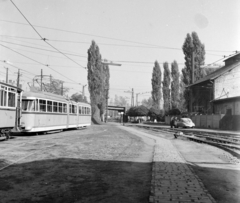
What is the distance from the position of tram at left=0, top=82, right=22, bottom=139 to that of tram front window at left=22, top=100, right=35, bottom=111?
1.44 m

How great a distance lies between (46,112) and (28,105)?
1949 mm

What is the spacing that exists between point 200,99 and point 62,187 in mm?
42929

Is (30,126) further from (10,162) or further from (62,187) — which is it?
(62,187)

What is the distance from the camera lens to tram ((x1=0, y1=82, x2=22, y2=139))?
13102mm

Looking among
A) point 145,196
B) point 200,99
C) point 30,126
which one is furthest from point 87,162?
point 200,99

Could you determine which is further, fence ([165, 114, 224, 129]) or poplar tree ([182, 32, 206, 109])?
poplar tree ([182, 32, 206, 109])

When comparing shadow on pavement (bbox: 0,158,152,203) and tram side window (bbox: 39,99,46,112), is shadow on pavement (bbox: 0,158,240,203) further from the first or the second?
tram side window (bbox: 39,99,46,112)

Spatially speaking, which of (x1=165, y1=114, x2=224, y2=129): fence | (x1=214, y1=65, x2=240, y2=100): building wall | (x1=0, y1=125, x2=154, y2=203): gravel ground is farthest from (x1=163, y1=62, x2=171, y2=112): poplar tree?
(x1=0, y1=125, x2=154, y2=203): gravel ground

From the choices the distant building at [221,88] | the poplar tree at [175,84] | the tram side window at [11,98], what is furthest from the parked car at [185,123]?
the tram side window at [11,98]

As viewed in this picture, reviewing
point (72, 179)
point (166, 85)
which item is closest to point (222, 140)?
point (72, 179)

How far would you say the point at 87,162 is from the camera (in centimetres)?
757

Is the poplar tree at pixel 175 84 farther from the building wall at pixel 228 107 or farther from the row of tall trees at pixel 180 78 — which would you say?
the building wall at pixel 228 107

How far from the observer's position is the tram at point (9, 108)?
13.1 metres

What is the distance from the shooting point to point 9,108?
13805mm
